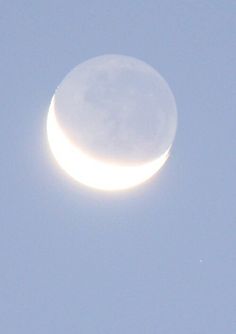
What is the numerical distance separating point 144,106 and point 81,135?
5.05ft

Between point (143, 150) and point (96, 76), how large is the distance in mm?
2105

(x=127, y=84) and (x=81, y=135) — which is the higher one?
(x=127, y=84)

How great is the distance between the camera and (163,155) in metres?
22.2

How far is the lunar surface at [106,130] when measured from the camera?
21797 mm

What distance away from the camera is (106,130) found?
21.9 meters

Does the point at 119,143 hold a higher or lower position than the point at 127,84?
lower

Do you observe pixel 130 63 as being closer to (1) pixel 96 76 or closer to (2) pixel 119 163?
(1) pixel 96 76

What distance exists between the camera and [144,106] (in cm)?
2236

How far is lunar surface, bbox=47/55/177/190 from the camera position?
21797 millimetres

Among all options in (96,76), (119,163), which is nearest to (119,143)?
(119,163)

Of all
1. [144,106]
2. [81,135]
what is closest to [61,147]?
[81,135]

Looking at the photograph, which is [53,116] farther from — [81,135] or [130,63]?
[130,63]

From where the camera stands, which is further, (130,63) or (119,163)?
(130,63)

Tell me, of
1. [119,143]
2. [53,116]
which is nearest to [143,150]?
[119,143]
